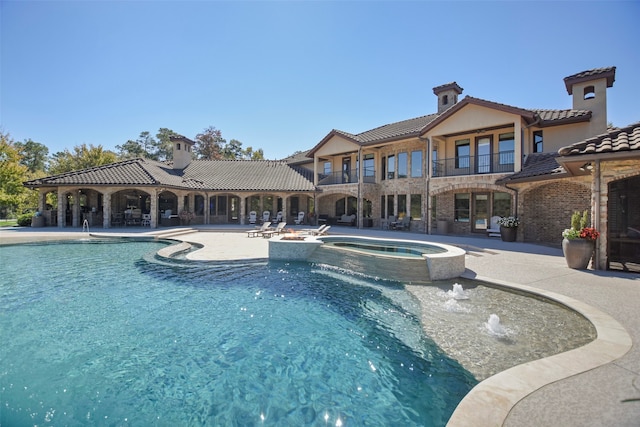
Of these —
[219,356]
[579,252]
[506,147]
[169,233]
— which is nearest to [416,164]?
[506,147]

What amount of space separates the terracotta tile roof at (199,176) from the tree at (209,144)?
18775 millimetres

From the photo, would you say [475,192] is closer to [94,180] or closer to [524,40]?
[524,40]

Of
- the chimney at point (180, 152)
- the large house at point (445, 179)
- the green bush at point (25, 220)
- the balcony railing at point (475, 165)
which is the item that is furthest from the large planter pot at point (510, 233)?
the green bush at point (25, 220)

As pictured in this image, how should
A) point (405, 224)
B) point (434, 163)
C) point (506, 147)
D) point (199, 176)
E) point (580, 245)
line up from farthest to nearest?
point (199, 176)
point (405, 224)
point (434, 163)
point (506, 147)
point (580, 245)

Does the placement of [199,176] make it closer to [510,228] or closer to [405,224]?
[405,224]

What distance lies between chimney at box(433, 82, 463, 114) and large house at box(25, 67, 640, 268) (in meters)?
0.07

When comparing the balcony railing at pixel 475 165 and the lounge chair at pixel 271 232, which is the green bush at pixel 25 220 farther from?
the balcony railing at pixel 475 165

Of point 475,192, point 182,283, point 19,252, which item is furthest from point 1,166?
point 475,192

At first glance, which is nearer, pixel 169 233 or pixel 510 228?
pixel 510 228

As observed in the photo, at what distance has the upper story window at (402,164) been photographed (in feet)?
65.9

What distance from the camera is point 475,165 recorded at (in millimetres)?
17500

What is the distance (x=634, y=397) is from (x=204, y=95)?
76.2 ft

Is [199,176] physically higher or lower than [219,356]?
higher

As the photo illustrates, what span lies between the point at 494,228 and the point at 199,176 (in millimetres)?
23146
